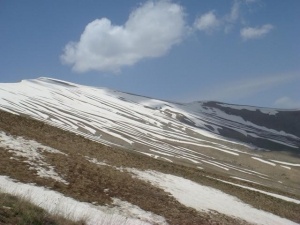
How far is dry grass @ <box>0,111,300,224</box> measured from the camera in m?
18.7

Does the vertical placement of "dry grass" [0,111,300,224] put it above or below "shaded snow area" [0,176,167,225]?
above

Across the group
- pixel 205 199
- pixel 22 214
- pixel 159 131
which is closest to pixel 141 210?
pixel 22 214

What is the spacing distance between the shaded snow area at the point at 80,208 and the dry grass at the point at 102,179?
0.63m

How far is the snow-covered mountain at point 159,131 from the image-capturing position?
100750 mm

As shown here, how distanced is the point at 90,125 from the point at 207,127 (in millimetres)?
71550

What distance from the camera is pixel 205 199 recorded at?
25375 mm

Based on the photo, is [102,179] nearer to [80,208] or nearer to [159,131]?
[80,208]

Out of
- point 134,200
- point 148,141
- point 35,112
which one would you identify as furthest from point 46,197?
point 35,112

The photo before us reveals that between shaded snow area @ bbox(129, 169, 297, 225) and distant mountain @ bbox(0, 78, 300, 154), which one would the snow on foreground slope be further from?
distant mountain @ bbox(0, 78, 300, 154)

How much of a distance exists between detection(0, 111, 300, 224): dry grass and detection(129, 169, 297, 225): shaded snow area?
121 centimetres

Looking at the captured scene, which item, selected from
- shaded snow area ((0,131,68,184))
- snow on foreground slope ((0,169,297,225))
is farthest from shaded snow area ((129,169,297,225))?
shaded snow area ((0,131,68,184))

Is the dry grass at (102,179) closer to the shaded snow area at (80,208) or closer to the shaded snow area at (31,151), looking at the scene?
the shaded snow area at (31,151)

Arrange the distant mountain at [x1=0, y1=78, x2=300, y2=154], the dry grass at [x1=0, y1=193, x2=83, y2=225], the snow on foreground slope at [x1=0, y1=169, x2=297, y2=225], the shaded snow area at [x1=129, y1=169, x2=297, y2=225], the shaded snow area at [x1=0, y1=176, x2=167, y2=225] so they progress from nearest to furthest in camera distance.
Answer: the dry grass at [x1=0, y1=193, x2=83, y2=225]
the shaded snow area at [x1=0, y1=176, x2=167, y2=225]
the snow on foreground slope at [x1=0, y1=169, x2=297, y2=225]
the shaded snow area at [x1=129, y1=169, x2=297, y2=225]
the distant mountain at [x1=0, y1=78, x2=300, y2=154]

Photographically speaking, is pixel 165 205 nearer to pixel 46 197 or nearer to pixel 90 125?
pixel 46 197
